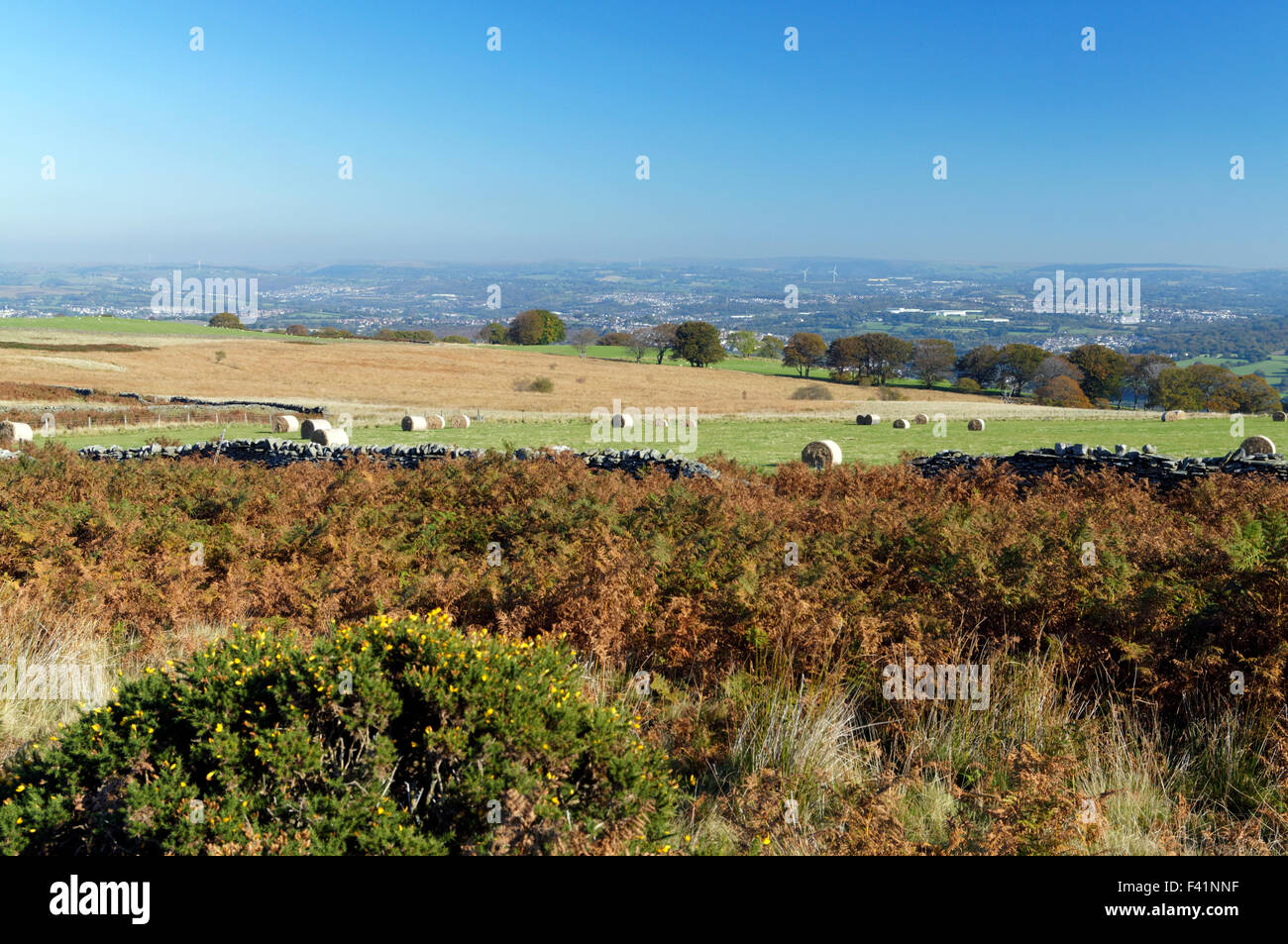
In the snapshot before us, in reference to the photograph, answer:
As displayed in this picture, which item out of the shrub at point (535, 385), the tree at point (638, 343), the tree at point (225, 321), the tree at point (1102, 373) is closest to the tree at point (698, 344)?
the tree at point (638, 343)

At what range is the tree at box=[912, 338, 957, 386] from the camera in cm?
10769

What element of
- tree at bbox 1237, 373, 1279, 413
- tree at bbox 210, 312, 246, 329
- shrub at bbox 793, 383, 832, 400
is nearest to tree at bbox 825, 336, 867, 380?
shrub at bbox 793, 383, 832, 400

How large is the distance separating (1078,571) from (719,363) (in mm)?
114956

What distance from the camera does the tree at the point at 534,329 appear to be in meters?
137

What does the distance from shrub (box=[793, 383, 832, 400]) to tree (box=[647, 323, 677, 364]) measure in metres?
39.4

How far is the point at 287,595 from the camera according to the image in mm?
8711

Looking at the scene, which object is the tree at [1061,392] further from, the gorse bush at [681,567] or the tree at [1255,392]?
the gorse bush at [681,567]

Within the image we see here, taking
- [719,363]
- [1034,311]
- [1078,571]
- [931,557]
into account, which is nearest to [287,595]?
[931,557]

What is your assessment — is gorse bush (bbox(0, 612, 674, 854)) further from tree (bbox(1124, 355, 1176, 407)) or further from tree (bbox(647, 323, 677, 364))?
tree (bbox(1124, 355, 1176, 407))

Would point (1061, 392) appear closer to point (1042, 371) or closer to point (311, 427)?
point (1042, 371)

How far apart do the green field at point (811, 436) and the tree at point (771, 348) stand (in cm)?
10603

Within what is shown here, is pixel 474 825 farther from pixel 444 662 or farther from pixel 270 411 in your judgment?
pixel 270 411

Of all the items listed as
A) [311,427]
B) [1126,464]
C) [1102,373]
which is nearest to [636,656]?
[1126,464]

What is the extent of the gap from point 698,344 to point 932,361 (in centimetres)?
3031
